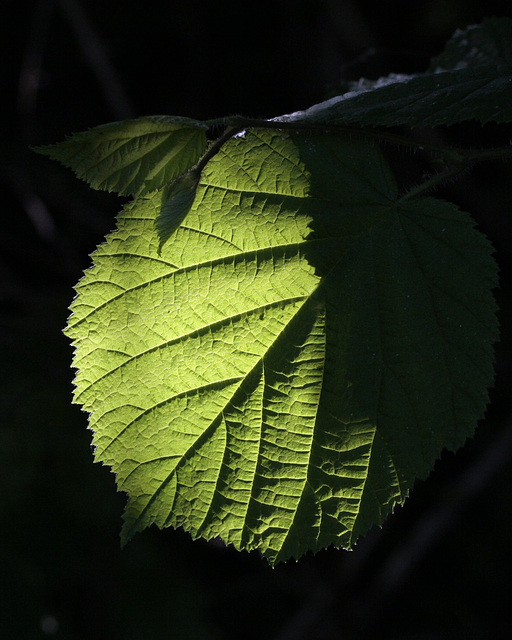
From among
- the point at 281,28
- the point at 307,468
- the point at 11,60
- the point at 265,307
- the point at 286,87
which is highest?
the point at 281,28

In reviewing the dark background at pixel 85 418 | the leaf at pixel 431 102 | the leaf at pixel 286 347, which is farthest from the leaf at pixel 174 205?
the dark background at pixel 85 418

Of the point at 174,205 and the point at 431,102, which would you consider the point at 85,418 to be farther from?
the point at 431,102

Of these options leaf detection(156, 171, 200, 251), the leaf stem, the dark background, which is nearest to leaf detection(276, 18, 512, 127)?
the leaf stem

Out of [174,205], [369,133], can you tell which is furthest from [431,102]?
[174,205]

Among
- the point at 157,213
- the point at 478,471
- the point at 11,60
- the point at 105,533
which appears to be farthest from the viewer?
the point at 11,60

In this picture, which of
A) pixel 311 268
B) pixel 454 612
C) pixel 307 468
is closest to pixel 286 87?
pixel 311 268

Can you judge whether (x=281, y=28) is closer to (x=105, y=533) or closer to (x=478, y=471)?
(x=478, y=471)

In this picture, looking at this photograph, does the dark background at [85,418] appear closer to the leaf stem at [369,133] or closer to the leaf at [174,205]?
the leaf stem at [369,133]
